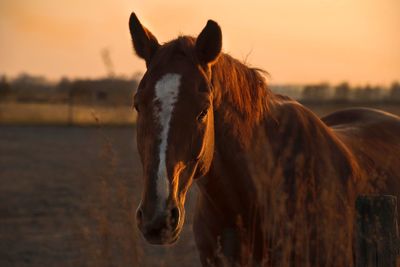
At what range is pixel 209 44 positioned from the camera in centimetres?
316

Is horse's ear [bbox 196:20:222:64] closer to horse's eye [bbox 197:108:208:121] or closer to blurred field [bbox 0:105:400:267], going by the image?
horse's eye [bbox 197:108:208:121]

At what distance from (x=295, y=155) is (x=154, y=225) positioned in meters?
1.21

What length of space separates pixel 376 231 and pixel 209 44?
1266mm

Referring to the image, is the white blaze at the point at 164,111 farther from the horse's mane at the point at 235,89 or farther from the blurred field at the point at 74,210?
the blurred field at the point at 74,210

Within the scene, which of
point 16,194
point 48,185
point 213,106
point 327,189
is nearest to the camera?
point 213,106

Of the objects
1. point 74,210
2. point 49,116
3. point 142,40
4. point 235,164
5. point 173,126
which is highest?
point 142,40

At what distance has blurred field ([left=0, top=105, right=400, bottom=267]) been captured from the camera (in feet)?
12.5

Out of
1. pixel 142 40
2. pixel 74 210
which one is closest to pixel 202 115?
pixel 142 40

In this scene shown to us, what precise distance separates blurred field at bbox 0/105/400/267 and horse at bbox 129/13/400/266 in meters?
0.58

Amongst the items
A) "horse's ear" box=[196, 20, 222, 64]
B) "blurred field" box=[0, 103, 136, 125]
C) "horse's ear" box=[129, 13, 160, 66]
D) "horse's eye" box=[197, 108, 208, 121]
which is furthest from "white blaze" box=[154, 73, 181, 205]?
"blurred field" box=[0, 103, 136, 125]

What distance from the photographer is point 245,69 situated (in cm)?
355

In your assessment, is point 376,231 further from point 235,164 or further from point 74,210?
point 74,210

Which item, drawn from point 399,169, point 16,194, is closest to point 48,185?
point 16,194

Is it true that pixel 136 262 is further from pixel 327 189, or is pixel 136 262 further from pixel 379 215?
pixel 379 215
